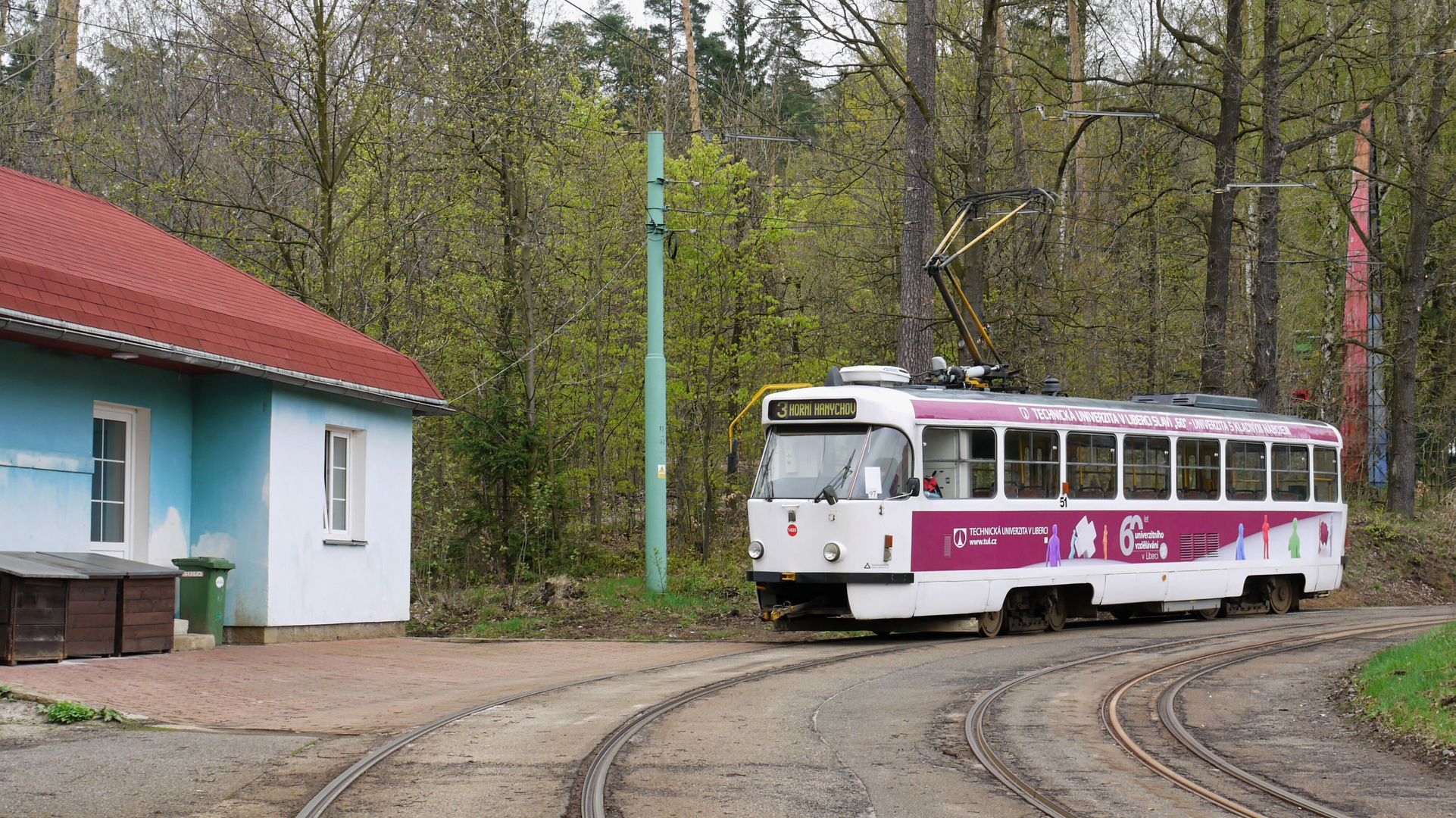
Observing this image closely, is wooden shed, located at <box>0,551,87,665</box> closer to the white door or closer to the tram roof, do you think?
the white door

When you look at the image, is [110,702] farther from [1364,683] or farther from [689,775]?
[1364,683]

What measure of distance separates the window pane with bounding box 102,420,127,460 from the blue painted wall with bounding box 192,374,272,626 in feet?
4.04

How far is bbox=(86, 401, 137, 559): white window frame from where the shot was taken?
14305 mm

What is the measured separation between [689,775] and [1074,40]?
29.8m

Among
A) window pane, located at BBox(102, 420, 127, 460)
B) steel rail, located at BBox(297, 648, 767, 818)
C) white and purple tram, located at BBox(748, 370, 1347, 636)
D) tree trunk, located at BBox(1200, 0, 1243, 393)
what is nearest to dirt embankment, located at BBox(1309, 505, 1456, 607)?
tree trunk, located at BBox(1200, 0, 1243, 393)

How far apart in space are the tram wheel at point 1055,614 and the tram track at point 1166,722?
1.93 metres

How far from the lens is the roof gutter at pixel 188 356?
12234 millimetres

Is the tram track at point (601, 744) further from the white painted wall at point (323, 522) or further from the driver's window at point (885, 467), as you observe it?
the white painted wall at point (323, 522)

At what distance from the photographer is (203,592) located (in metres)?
15.0

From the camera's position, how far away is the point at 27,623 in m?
11.8

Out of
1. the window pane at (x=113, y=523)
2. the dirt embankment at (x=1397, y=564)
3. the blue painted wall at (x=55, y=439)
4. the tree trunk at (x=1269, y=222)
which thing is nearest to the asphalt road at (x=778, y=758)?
the blue painted wall at (x=55, y=439)

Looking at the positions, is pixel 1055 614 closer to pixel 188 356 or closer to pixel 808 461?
pixel 808 461

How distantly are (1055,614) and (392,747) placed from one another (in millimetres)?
11608

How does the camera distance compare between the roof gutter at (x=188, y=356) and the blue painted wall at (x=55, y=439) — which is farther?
the blue painted wall at (x=55, y=439)
